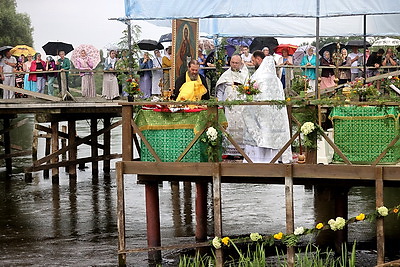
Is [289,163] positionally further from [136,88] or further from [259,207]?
[259,207]

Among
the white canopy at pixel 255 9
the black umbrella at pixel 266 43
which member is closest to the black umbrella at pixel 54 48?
the black umbrella at pixel 266 43

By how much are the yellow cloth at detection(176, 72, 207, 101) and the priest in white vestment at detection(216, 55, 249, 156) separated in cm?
45

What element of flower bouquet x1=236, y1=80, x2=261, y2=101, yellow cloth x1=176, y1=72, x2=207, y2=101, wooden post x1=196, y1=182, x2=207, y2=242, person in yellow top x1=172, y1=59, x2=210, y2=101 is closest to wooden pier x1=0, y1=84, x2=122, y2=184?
wooden post x1=196, y1=182, x2=207, y2=242

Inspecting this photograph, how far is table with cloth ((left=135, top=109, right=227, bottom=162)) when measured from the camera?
51.6 ft

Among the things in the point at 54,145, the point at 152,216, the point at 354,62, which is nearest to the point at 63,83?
the point at 54,145

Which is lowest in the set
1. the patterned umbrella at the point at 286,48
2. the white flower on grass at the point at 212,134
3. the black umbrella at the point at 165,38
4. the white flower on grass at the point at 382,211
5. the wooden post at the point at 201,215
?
the wooden post at the point at 201,215

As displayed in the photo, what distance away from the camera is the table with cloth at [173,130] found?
1574 centimetres

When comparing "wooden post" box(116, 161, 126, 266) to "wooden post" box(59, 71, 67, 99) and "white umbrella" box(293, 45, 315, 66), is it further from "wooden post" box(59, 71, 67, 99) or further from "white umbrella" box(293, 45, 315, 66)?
"white umbrella" box(293, 45, 315, 66)

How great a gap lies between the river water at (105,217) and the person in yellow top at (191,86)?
2.63 meters

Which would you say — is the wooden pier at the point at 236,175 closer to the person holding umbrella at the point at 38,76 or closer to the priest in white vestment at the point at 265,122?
the priest in white vestment at the point at 265,122

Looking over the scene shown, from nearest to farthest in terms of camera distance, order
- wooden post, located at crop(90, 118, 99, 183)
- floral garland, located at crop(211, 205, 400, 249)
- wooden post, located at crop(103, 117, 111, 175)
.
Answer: floral garland, located at crop(211, 205, 400, 249)
wooden post, located at crop(90, 118, 99, 183)
wooden post, located at crop(103, 117, 111, 175)

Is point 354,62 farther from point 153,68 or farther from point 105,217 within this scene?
point 105,217

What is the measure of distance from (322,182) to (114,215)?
25.8ft

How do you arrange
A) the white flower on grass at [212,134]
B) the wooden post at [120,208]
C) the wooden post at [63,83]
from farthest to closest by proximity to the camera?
the wooden post at [63,83] → the wooden post at [120,208] → the white flower on grass at [212,134]
